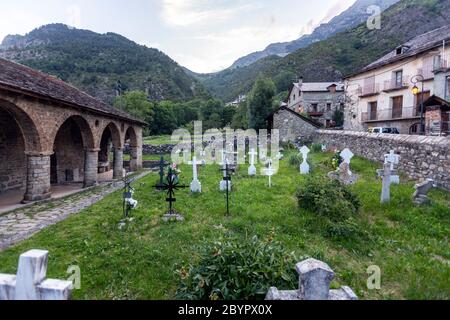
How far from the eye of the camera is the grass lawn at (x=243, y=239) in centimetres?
376

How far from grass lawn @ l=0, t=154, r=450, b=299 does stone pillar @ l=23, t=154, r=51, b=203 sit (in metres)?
2.77

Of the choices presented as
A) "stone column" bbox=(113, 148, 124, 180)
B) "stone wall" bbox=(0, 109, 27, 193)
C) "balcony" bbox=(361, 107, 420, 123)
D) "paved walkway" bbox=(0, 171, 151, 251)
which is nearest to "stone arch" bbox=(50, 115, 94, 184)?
"stone wall" bbox=(0, 109, 27, 193)

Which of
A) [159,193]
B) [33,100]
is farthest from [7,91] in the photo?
[159,193]

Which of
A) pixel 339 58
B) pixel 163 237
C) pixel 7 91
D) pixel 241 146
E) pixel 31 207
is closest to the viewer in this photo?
pixel 163 237

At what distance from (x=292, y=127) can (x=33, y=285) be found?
24.3 metres

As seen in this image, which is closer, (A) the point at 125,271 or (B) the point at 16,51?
(A) the point at 125,271

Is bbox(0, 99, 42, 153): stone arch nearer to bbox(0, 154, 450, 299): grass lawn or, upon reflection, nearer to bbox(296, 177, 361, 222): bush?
bbox(0, 154, 450, 299): grass lawn

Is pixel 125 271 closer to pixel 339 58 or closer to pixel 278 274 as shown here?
pixel 278 274

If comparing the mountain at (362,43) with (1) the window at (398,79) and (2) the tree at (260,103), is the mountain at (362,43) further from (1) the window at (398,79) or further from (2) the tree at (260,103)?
(2) the tree at (260,103)

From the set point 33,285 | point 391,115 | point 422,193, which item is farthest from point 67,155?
point 391,115

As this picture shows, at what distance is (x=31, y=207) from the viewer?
27.8ft

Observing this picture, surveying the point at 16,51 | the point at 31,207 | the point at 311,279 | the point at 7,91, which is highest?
the point at 16,51
